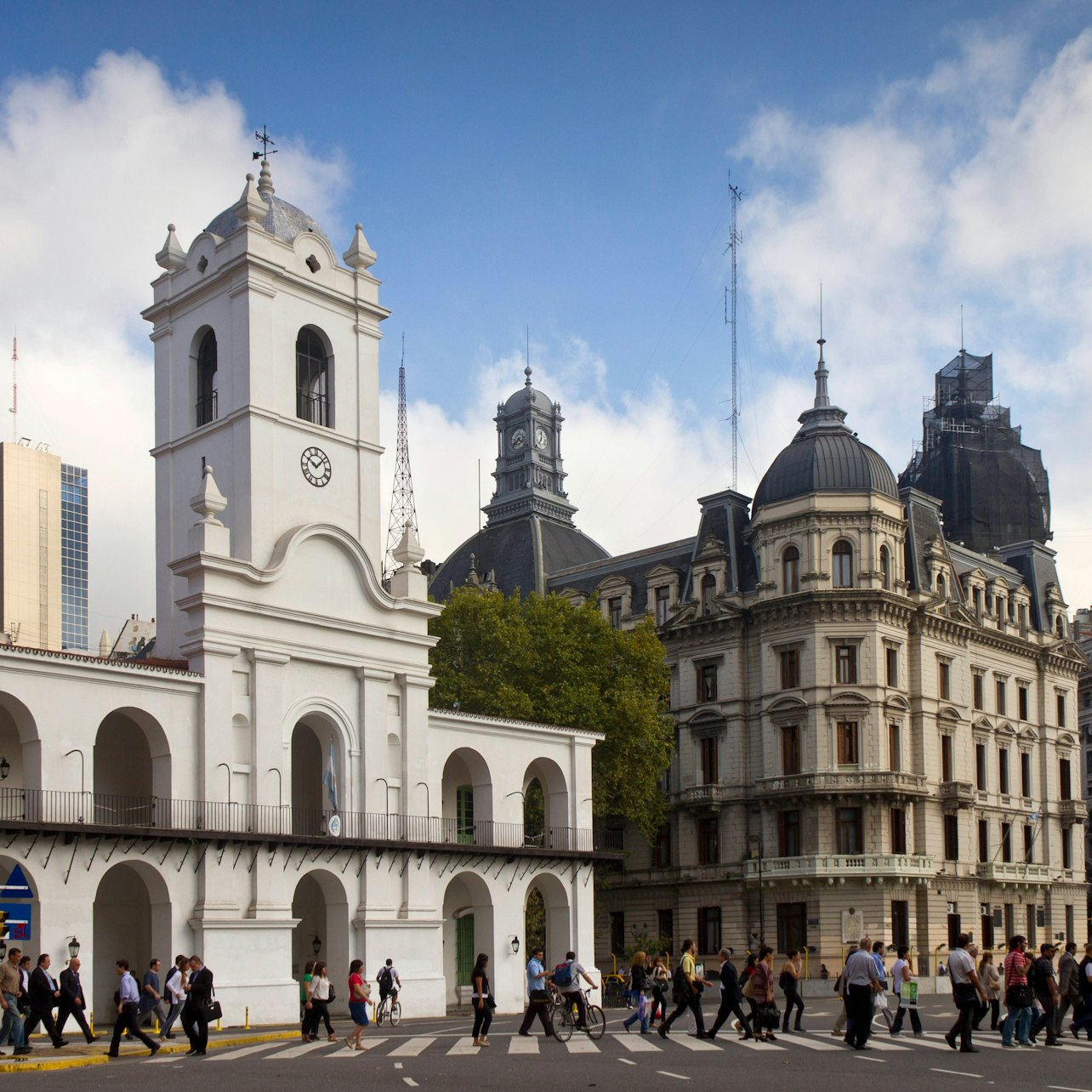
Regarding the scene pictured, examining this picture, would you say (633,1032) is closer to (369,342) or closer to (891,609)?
(369,342)

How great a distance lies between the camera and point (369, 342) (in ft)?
155

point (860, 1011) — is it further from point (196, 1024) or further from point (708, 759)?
point (708, 759)

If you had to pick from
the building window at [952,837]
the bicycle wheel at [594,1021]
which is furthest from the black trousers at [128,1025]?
the building window at [952,837]

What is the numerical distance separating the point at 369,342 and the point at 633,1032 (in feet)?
76.3

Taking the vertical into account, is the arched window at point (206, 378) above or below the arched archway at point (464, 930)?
above

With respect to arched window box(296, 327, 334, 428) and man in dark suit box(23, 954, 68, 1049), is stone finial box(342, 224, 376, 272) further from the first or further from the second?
man in dark suit box(23, 954, 68, 1049)

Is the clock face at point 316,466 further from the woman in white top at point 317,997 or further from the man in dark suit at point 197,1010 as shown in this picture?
the man in dark suit at point 197,1010

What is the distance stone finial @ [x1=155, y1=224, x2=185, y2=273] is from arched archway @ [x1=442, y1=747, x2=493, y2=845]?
637 inches

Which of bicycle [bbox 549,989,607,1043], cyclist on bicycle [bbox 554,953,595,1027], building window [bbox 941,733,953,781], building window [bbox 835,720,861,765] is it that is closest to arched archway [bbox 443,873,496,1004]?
bicycle [bbox 549,989,607,1043]

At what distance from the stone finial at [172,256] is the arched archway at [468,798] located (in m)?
16.2

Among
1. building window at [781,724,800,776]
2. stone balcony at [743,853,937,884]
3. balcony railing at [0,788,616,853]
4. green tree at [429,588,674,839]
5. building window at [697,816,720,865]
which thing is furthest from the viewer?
building window at [697,816,720,865]

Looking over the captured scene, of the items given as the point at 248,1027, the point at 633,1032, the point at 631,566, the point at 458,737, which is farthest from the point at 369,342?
the point at 631,566

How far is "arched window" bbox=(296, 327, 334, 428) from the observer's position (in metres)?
46.1

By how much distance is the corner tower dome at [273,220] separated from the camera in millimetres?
45375
